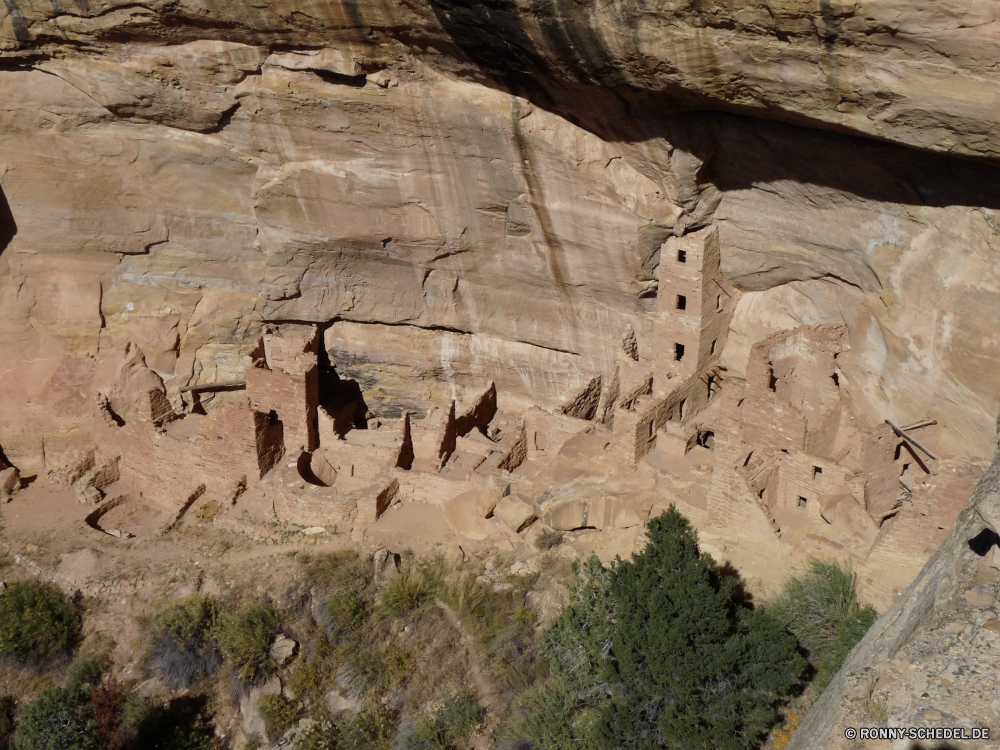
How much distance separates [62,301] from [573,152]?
11.1 meters

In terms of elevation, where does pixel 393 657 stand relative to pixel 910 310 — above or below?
below

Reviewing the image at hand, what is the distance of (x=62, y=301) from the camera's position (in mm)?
19875

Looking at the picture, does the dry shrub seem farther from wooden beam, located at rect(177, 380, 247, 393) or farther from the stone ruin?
wooden beam, located at rect(177, 380, 247, 393)

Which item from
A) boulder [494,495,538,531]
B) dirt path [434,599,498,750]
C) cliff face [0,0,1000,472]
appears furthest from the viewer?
boulder [494,495,538,531]

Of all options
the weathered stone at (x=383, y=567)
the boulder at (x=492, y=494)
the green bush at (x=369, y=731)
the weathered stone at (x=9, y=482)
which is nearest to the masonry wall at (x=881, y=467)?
the boulder at (x=492, y=494)

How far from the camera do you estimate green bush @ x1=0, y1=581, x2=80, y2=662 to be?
16.5 m

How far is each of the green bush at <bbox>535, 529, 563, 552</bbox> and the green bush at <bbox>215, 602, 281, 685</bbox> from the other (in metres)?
4.53

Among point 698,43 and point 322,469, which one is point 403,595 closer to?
point 322,469

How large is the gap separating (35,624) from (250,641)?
3731 mm

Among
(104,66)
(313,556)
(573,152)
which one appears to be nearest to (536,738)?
(313,556)

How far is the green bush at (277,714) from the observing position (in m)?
15.5

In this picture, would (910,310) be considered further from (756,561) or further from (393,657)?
(393,657)

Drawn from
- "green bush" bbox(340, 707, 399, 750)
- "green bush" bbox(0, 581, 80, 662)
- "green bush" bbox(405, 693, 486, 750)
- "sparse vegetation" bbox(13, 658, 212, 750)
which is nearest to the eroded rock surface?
"green bush" bbox(0, 581, 80, 662)

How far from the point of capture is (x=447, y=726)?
15.0 m
